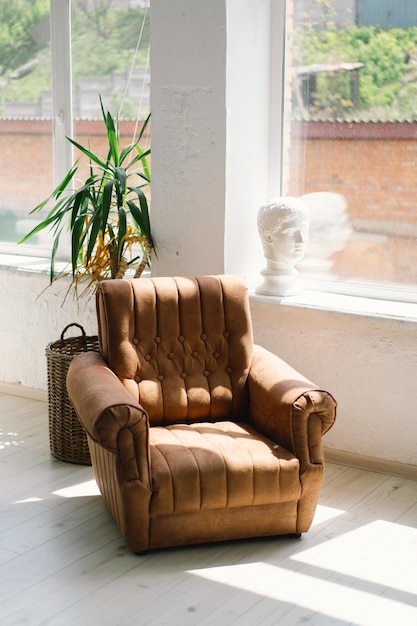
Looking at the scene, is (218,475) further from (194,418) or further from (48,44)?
(48,44)

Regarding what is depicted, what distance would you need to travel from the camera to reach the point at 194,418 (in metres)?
3.44

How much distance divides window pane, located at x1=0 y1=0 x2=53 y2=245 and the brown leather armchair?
1873 mm

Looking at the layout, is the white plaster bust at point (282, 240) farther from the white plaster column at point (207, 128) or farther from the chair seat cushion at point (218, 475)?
the chair seat cushion at point (218, 475)

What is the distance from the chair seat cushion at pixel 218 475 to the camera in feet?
9.63

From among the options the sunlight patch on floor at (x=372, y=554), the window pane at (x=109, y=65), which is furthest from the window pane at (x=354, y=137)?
the sunlight patch on floor at (x=372, y=554)

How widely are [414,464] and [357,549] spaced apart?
0.74 m

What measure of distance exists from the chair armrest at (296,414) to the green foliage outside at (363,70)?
135 cm

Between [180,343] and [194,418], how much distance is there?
30 centimetres

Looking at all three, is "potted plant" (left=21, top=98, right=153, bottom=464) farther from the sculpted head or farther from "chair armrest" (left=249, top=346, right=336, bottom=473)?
"chair armrest" (left=249, top=346, right=336, bottom=473)

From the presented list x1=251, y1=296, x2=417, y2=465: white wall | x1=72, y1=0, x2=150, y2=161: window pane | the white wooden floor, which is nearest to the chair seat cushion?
the white wooden floor

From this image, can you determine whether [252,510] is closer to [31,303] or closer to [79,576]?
[79,576]

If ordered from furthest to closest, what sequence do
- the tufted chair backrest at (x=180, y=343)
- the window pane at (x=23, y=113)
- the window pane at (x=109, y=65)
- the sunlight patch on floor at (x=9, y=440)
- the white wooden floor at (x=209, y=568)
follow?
the window pane at (x=23, y=113), the window pane at (x=109, y=65), the sunlight patch on floor at (x=9, y=440), the tufted chair backrest at (x=180, y=343), the white wooden floor at (x=209, y=568)

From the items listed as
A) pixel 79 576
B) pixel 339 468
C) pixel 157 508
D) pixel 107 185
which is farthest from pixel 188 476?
pixel 107 185

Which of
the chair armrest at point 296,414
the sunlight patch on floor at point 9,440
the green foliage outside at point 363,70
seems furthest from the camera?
the sunlight patch on floor at point 9,440
